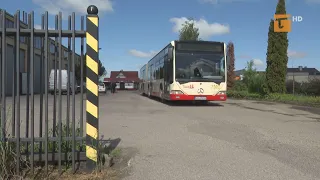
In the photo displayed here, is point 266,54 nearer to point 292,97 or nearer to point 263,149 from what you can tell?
point 292,97

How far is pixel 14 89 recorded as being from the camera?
480cm

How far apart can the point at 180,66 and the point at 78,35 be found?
13.6 meters

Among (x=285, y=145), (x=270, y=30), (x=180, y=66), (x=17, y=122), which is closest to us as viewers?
(x=17, y=122)

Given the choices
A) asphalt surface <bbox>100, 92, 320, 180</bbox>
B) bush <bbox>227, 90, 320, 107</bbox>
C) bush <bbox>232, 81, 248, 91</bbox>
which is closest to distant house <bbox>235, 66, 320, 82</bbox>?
bush <bbox>232, 81, 248, 91</bbox>

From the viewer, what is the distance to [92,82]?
195 inches

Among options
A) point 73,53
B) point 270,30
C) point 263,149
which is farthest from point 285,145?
point 270,30

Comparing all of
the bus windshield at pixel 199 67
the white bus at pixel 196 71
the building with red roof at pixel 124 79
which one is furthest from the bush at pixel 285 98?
the building with red roof at pixel 124 79

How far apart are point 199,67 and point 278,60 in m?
11.0

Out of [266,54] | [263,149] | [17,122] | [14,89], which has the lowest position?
[263,149]

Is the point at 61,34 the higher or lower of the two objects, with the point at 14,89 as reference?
higher

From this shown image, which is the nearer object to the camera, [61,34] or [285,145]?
[61,34]

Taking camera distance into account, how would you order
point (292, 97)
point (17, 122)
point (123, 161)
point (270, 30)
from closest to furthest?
point (17, 122) < point (123, 161) < point (292, 97) < point (270, 30)

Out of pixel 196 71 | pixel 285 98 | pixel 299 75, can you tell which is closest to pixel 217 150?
pixel 196 71

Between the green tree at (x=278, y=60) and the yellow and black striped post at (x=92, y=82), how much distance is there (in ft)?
78.5
